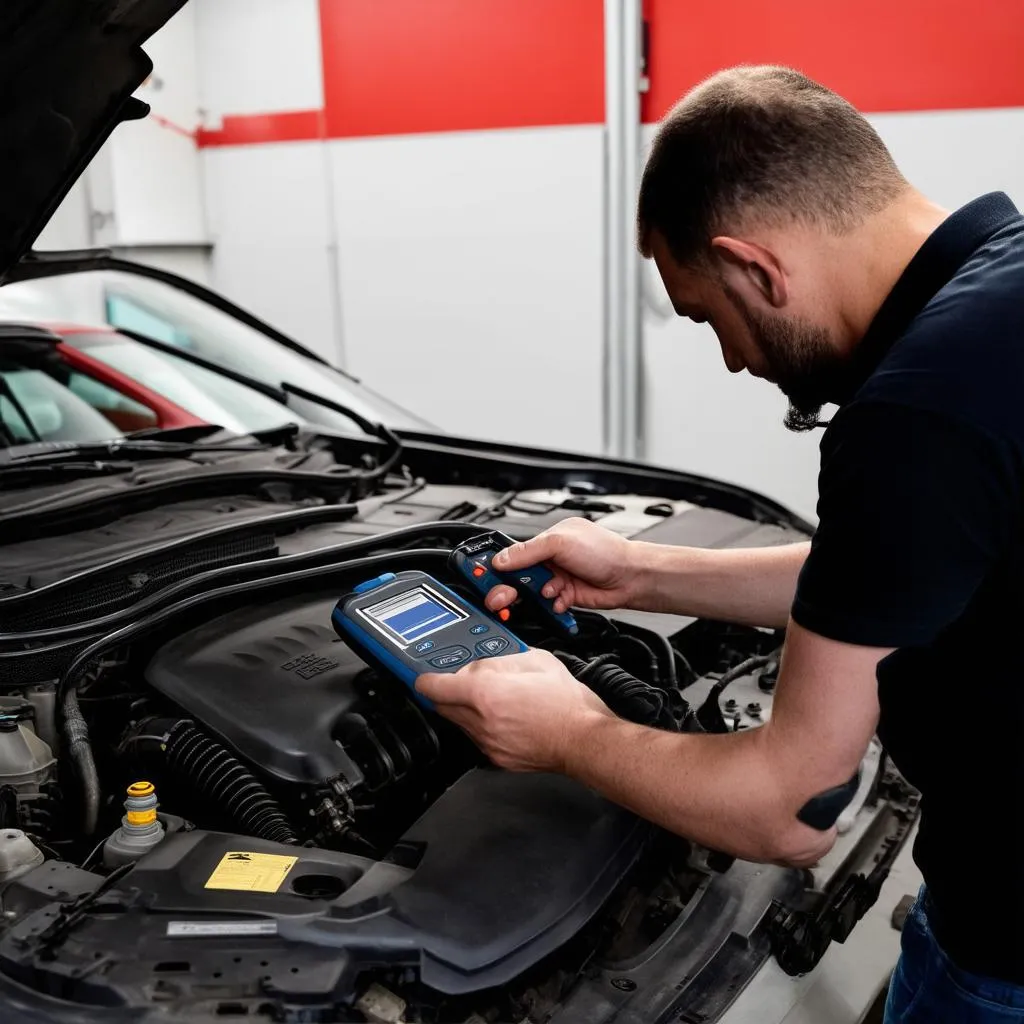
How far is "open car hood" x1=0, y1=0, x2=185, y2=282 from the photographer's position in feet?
4.39

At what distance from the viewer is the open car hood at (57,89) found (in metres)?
1.34

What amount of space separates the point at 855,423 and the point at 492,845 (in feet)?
1.93

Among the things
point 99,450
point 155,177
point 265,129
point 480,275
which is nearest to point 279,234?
point 265,129

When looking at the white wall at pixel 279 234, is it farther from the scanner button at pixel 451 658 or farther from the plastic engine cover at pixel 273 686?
the scanner button at pixel 451 658

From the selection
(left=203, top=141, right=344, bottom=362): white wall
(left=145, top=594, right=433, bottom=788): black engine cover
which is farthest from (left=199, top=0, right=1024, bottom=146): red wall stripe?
(left=145, top=594, right=433, bottom=788): black engine cover

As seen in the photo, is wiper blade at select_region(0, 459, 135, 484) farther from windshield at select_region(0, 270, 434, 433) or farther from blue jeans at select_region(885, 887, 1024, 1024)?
blue jeans at select_region(885, 887, 1024, 1024)

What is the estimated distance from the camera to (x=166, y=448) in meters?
2.16

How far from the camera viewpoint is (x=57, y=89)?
146 centimetres

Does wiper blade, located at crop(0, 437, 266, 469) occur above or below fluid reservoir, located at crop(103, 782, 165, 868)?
above

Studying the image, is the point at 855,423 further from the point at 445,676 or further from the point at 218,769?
the point at 218,769

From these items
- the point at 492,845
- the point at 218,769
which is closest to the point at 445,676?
the point at 492,845

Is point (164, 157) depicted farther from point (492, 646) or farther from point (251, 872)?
point (251, 872)

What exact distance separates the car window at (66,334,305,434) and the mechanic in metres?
1.46

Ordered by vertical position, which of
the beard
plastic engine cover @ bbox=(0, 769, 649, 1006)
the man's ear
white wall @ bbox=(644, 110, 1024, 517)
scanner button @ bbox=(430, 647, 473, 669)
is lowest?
white wall @ bbox=(644, 110, 1024, 517)
